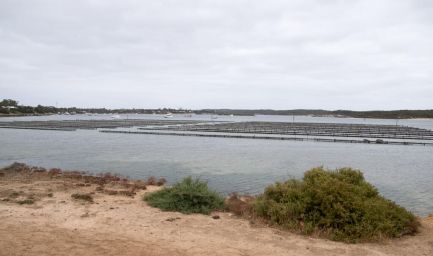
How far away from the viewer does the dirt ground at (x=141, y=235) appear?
745cm

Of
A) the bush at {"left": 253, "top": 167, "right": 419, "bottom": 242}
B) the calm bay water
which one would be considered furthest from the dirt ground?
the calm bay water

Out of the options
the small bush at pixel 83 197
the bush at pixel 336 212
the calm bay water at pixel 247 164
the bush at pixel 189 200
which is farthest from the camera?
the calm bay water at pixel 247 164

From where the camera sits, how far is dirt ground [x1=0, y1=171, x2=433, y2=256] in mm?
7445

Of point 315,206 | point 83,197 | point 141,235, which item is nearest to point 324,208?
point 315,206

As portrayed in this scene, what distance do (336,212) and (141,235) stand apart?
4327mm

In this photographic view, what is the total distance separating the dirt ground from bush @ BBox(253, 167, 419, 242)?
325 millimetres

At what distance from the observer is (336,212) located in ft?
29.6

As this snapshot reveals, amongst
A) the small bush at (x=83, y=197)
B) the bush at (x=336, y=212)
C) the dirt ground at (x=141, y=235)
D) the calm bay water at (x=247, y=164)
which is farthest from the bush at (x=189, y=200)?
the calm bay water at (x=247, y=164)

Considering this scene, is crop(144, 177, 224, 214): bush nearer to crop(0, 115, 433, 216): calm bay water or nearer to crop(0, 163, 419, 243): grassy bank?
crop(0, 163, 419, 243): grassy bank

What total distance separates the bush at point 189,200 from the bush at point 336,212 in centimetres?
131

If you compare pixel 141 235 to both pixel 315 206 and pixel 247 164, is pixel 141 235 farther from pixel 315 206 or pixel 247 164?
pixel 247 164

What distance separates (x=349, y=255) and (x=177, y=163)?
19105mm

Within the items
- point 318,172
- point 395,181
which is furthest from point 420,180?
point 318,172

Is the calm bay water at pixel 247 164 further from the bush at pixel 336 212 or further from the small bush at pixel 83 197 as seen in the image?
the small bush at pixel 83 197
